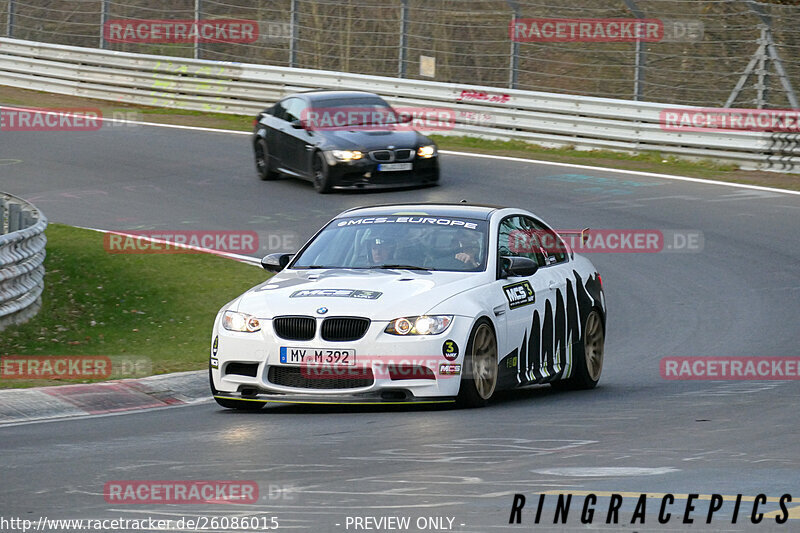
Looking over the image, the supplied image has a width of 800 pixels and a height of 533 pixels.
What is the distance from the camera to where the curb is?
1014 centimetres

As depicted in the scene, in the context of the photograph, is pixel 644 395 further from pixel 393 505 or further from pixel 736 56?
pixel 736 56

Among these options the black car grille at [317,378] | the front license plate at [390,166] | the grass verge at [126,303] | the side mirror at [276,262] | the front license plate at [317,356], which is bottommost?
the grass verge at [126,303]

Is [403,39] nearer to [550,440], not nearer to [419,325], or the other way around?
[419,325]

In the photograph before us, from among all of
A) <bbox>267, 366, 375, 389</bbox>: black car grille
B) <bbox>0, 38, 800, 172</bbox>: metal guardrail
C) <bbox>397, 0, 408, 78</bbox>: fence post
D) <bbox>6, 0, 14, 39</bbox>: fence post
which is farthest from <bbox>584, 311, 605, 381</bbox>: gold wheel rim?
<bbox>6, 0, 14, 39</bbox>: fence post

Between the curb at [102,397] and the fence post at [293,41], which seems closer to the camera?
the curb at [102,397]

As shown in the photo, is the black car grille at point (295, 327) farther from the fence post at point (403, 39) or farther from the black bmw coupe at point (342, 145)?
the fence post at point (403, 39)

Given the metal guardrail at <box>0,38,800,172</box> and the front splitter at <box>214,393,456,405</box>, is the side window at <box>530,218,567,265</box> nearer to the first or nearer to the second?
the front splitter at <box>214,393,456,405</box>

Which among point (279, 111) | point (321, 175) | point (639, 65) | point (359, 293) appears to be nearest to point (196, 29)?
point (279, 111)

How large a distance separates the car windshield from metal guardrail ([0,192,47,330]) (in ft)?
11.0

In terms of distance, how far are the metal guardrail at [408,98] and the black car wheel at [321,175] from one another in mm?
5607

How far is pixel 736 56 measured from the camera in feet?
83.6

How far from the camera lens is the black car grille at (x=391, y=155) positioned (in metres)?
22.1

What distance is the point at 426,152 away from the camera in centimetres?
2231

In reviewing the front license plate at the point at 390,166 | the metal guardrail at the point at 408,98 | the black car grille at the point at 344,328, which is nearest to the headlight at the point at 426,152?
the front license plate at the point at 390,166
